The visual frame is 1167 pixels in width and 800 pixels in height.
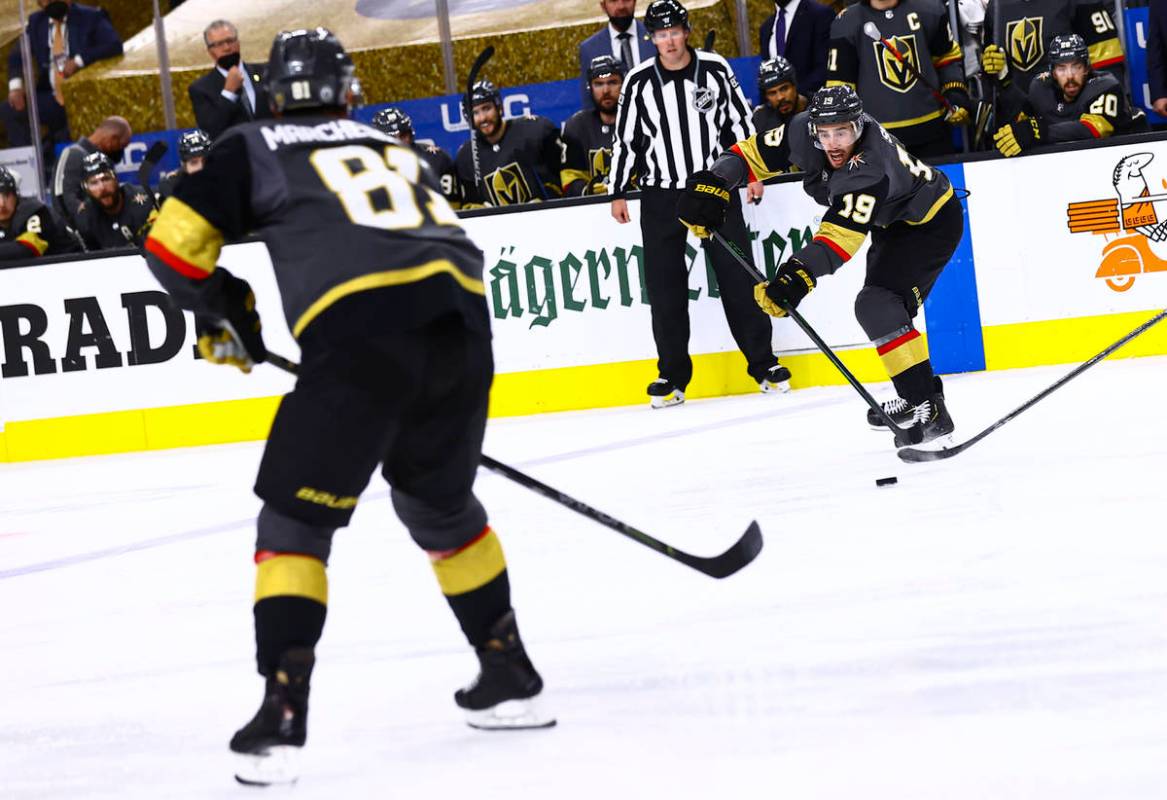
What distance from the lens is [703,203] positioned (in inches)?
210

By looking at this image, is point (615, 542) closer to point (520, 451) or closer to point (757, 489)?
point (757, 489)

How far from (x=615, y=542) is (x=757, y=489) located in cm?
78

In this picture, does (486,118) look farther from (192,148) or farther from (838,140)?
(838,140)

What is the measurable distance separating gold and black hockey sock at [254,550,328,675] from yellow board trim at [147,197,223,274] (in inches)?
17.2

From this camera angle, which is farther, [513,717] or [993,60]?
[993,60]

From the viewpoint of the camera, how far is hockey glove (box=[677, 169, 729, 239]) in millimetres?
5320

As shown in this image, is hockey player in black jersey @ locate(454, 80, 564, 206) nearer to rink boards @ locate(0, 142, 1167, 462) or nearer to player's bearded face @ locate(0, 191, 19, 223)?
rink boards @ locate(0, 142, 1167, 462)

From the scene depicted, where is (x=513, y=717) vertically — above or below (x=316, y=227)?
below

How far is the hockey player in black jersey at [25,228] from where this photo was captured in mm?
7863

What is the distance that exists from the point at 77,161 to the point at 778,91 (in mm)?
3701

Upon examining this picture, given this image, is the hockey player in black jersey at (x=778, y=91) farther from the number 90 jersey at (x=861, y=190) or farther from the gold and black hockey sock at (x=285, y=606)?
the gold and black hockey sock at (x=285, y=606)

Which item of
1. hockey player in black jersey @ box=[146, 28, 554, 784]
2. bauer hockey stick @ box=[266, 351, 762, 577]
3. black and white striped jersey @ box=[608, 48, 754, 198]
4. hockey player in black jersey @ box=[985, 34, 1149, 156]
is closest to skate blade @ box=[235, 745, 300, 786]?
→ hockey player in black jersey @ box=[146, 28, 554, 784]

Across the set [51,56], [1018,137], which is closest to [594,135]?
[1018,137]

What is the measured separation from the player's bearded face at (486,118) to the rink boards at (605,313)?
0.50 m
